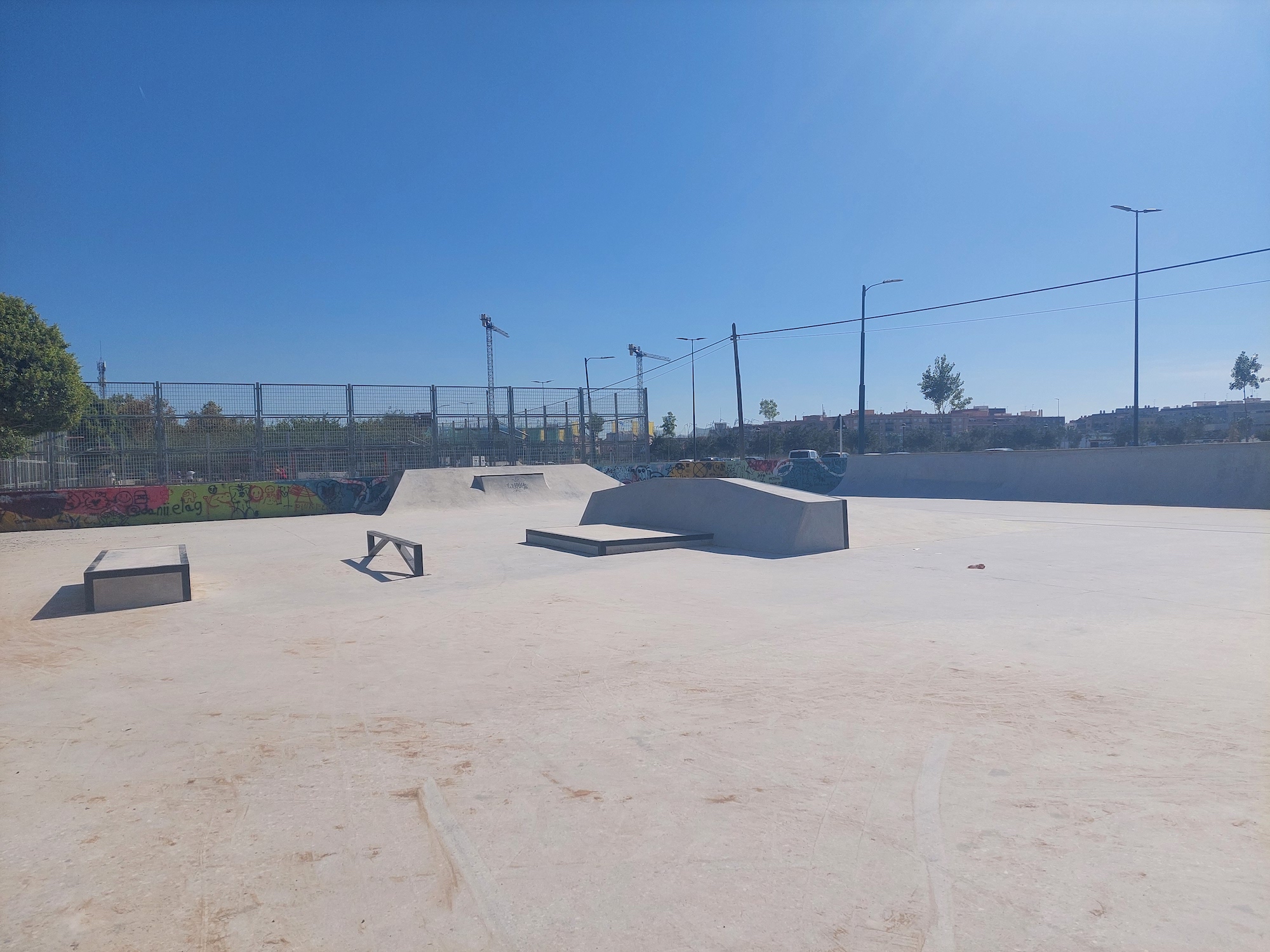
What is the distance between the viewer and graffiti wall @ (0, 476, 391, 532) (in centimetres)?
1833

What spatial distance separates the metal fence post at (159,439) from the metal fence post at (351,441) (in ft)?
15.1

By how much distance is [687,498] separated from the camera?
43.7 ft

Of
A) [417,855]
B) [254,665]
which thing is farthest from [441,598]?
[417,855]

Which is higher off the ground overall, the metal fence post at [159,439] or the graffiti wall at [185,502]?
the metal fence post at [159,439]

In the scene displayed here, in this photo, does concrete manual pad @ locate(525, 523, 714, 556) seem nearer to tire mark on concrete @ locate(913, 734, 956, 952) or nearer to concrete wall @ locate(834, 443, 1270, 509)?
tire mark on concrete @ locate(913, 734, 956, 952)

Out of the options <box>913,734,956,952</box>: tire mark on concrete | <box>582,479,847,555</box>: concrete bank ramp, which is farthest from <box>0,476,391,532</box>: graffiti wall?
<box>913,734,956,952</box>: tire mark on concrete

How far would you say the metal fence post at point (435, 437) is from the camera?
24.3m

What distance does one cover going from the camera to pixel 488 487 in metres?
24.2

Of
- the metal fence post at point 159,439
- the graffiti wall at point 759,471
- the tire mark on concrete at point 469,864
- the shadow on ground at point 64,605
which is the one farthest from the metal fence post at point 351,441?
the tire mark on concrete at point 469,864

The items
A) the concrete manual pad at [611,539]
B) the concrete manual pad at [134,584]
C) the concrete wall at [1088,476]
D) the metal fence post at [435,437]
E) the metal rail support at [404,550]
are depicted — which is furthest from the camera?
the metal fence post at [435,437]

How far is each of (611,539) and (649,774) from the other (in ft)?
26.0

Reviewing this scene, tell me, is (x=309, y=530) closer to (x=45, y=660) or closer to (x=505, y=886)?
(x=45, y=660)

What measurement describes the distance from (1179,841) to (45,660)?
736 centimetres

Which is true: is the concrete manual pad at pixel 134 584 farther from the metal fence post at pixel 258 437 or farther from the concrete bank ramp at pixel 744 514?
the metal fence post at pixel 258 437
